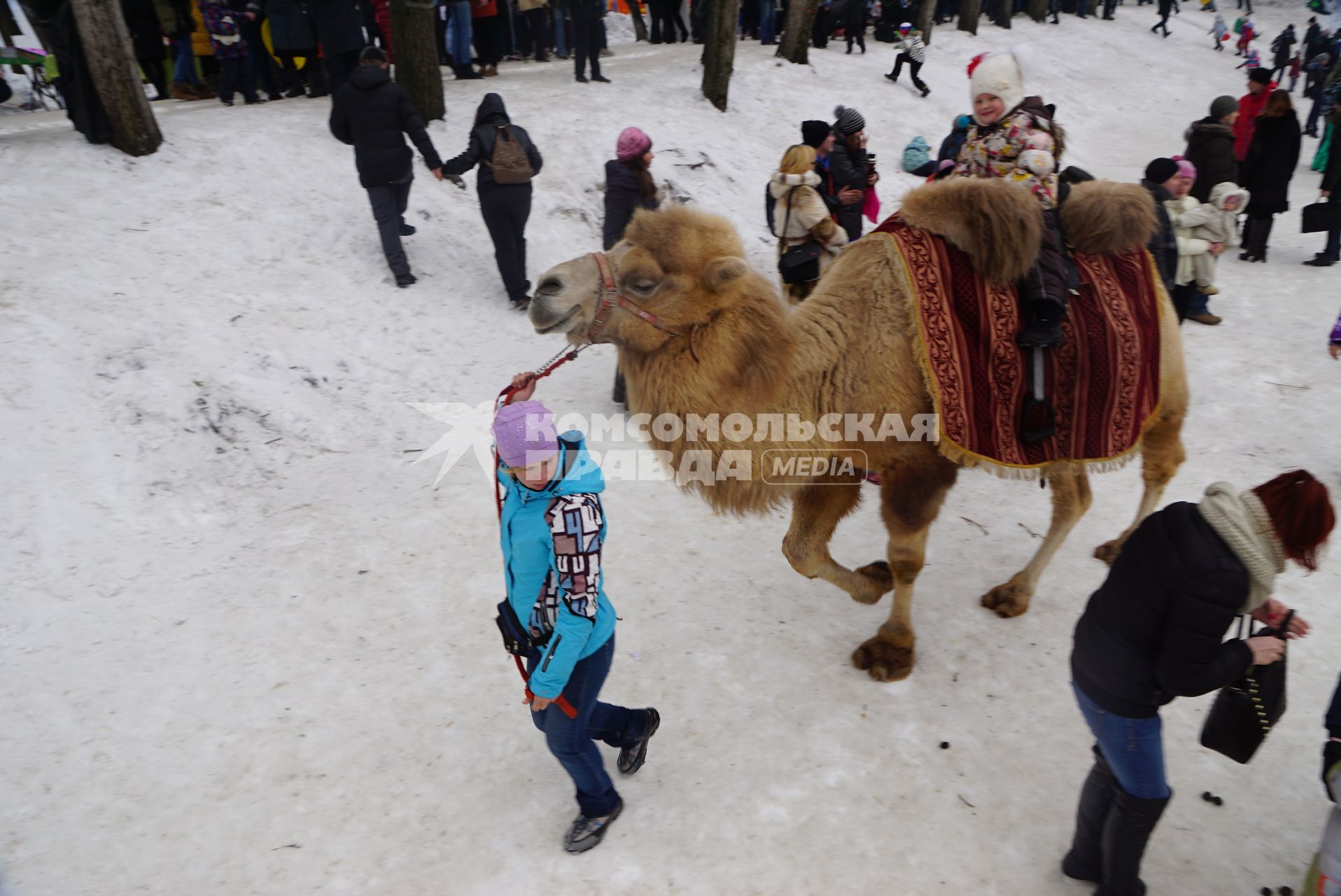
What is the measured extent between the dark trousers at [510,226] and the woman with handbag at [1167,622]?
6.45 meters

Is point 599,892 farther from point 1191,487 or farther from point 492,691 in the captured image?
point 1191,487

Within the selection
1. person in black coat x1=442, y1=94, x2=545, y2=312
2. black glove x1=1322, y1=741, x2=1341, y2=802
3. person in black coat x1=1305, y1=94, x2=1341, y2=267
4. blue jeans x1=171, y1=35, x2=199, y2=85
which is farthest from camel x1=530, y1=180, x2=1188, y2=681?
blue jeans x1=171, y1=35, x2=199, y2=85

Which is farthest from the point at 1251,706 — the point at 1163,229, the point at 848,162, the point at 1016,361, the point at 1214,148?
the point at 1214,148

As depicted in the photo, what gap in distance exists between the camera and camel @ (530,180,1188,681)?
11.1ft

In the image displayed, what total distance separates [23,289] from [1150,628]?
24.6 ft

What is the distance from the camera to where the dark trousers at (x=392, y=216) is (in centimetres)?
770

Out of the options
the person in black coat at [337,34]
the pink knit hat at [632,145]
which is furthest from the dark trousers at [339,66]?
the pink knit hat at [632,145]

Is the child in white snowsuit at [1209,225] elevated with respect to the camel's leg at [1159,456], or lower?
elevated

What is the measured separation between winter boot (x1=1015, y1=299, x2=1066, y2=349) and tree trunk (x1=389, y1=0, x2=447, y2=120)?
8326 mm

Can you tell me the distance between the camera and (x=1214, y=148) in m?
9.00

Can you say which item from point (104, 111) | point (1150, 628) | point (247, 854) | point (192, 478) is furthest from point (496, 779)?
point (104, 111)

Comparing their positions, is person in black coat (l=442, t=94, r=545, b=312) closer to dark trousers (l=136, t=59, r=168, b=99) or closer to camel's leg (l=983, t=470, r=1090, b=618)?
camel's leg (l=983, t=470, r=1090, b=618)

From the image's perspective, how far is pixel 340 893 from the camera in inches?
122

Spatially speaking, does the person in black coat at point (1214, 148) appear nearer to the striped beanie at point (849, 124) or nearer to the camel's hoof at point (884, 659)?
the striped beanie at point (849, 124)
